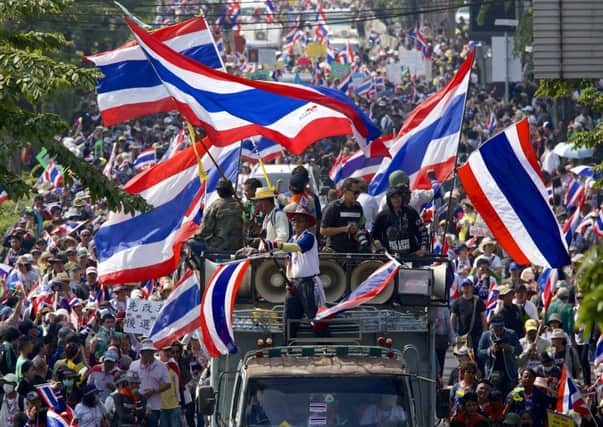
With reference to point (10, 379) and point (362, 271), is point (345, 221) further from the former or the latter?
point (10, 379)

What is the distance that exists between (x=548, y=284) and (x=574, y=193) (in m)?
5.36

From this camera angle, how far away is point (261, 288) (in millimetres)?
15875

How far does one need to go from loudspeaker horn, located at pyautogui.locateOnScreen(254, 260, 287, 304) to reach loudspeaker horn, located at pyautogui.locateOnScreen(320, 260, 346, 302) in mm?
436

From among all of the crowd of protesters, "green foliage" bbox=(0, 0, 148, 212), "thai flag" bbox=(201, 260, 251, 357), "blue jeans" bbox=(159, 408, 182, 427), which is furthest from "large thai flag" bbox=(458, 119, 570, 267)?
"blue jeans" bbox=(159, 408, 182, 427)

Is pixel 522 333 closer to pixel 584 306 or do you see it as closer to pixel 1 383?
pixel 1 383

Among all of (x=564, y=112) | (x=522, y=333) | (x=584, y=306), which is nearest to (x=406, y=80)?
(x=564, y=112)

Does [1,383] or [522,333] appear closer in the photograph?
[1,383]

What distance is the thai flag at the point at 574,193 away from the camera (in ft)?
92.2

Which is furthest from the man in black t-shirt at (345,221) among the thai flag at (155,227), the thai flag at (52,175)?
the thai flag at (52,175)

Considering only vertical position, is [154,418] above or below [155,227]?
below

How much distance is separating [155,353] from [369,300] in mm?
4886

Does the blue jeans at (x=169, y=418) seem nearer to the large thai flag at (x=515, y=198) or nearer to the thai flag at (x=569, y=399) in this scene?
the thai flag at (x=569, y=399)

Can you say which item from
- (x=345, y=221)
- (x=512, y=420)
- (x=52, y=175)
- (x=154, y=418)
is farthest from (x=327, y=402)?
(x=52, y=175)

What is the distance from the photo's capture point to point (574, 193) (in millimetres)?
28812
